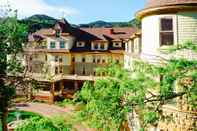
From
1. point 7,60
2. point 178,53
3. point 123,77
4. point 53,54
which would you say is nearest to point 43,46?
point 53,54

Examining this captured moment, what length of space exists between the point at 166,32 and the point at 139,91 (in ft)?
22.0

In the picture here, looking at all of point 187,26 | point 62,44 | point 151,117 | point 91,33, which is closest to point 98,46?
point 91,33

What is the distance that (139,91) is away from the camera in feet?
37.9

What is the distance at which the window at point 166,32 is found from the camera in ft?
57.2

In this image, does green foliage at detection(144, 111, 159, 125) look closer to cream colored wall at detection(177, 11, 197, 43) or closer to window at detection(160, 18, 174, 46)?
cream colored wall at detection(177, 11, 197, 43)

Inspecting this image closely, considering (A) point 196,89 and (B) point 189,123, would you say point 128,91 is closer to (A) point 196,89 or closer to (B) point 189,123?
(A) point 196,89

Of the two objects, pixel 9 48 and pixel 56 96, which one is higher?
pixel 9 48

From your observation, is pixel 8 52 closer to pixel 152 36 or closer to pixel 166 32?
pixel 152 36

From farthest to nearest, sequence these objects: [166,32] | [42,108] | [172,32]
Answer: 1. [42,108]
2. [166,32]
3. [172,32]

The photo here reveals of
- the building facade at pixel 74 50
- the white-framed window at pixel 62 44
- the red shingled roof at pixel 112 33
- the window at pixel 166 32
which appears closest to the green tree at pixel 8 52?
the window at pixel 166 32

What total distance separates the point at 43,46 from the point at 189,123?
42856 millimetres

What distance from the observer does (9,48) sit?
2705cm

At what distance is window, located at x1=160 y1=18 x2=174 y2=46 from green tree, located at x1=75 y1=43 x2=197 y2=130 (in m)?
5.41

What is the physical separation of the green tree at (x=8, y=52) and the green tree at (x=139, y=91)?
15405mm
